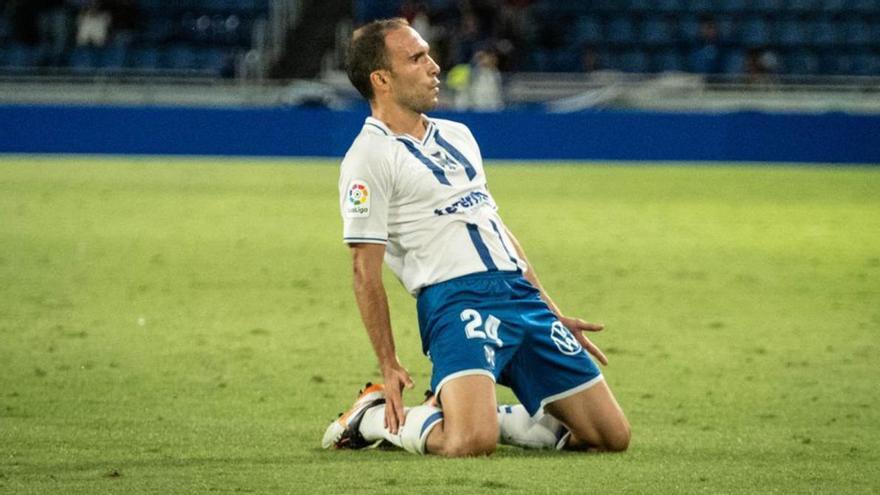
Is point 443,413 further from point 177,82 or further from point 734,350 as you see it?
point 177,82

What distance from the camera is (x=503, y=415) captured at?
6.30 metres

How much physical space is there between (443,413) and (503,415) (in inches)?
15.4

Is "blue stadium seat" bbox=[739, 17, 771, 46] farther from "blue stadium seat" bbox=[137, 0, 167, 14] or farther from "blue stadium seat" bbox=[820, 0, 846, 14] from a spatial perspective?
"blue stadium seat" bbox=[137, 0, 167, 14]

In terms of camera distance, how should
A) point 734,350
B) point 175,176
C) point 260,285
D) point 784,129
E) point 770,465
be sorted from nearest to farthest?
point 770,465
point 734,350
point 260,285
point 175,176
point 784,129

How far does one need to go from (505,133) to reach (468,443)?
20.6 m

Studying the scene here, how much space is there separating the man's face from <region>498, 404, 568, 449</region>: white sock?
1293 mm

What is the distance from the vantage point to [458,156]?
640 cm

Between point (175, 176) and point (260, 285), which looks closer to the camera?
point (260, 285)

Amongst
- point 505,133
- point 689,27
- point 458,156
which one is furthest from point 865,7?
point 458,156

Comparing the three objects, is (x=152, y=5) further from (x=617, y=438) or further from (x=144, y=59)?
(x=617, y=438)

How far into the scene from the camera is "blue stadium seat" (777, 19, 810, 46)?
29.3m

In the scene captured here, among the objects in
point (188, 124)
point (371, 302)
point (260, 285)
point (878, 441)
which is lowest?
point (188, 124)

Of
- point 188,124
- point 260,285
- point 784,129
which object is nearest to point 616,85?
point 784,129

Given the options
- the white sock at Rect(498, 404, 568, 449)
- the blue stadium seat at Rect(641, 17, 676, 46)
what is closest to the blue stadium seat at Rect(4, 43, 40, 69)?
the blue stadium seat at Rect(641, 17, 676, 46)
